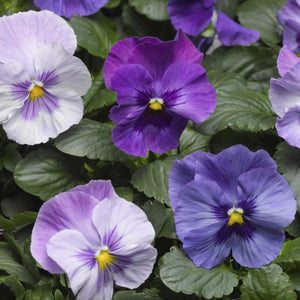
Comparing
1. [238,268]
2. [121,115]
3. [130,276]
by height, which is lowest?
[238,268]

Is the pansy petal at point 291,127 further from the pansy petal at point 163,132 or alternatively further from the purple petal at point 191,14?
the purple petal at point 191,14

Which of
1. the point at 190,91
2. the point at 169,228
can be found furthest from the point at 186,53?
the point at 169,228

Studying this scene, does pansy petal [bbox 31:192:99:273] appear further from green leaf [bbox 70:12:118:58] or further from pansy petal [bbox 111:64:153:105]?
green leaf [bbox 70:12:118:58]

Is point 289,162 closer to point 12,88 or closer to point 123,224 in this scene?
point 123,224

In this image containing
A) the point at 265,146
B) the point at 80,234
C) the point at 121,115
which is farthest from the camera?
the point at 265,146

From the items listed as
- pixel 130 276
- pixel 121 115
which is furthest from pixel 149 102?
pixel 130 276

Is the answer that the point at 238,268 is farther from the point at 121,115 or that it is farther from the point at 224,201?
the point at 121,115

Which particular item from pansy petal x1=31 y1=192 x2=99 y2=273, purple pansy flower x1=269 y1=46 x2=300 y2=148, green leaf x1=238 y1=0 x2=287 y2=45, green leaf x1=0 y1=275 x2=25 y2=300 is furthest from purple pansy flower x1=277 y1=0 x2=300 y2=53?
green leaf x1=0 y1=275 x2=25 y2=300
